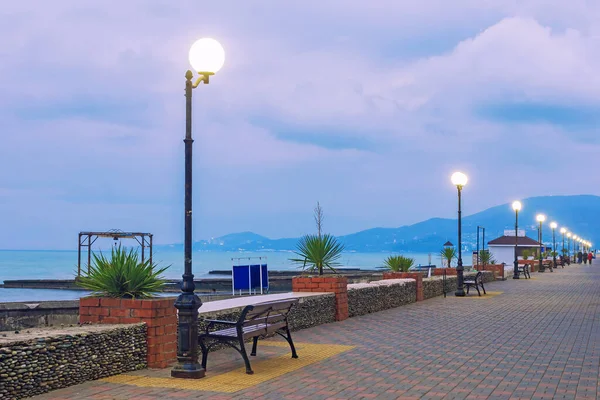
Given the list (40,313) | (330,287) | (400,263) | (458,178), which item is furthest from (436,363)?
(40,313)

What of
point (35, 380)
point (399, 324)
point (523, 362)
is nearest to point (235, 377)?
point (35, 380)

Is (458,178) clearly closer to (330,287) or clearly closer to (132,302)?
(330,287)

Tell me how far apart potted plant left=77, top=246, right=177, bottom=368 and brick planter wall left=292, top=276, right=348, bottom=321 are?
224 inches

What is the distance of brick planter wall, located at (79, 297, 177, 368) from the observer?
845 cm

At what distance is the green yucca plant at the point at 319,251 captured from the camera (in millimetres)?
15492

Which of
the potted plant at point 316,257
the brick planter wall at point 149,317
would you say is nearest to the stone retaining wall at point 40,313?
the potted plant at point 316,257

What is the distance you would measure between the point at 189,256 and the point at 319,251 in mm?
7235

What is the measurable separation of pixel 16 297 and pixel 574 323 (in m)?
45.5

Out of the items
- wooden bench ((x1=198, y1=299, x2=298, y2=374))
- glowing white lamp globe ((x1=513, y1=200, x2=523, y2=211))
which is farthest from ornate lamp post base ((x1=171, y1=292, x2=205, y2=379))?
glowing white lamp globe ((x1=513, y1=200, x2=523, y2=211))

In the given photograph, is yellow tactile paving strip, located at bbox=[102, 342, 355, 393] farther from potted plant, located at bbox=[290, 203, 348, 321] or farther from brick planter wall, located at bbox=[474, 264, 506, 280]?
brick planter wall, located at bbox=[474, 264, 506, 280]

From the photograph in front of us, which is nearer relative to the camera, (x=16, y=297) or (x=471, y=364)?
(x=471, y=364)

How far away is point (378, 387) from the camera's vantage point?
750 centimetres

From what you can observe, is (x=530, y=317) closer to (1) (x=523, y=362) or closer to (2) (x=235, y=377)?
(1) (x=523, y=362)

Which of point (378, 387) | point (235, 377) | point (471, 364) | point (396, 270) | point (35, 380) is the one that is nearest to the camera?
point (35, 380)
